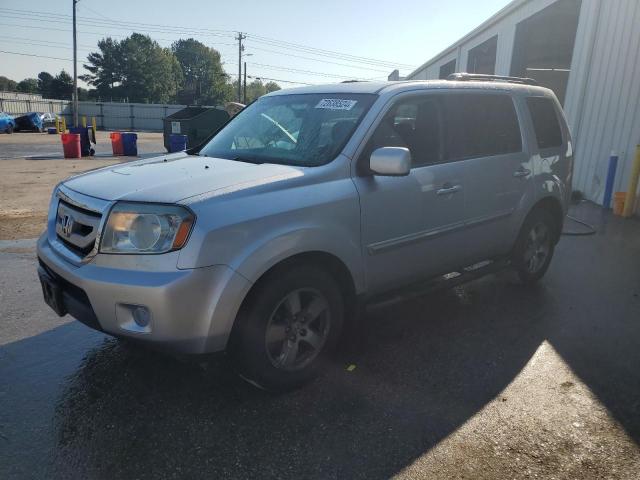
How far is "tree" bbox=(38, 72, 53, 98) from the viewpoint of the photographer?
9491 cm

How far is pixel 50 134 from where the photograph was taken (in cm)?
3416

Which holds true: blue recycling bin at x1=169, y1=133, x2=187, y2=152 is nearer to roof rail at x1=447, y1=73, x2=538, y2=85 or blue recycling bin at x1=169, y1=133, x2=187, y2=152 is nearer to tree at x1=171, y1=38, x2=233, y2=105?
roof rail at x1=447, y1=73, x2=538, y2=85

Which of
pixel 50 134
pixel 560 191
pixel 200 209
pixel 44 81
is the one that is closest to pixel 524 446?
pixel 200 209

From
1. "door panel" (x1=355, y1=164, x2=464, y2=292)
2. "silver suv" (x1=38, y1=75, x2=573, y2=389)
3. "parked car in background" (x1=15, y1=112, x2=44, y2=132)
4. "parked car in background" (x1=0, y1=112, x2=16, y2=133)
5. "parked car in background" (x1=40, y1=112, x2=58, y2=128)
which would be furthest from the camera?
"parked car in background" (x1=40, y1=112, x2=58, y2=128)

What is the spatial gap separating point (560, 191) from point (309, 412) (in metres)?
3.58

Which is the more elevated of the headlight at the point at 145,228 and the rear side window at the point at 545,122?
the rear side window at the point at 545,122

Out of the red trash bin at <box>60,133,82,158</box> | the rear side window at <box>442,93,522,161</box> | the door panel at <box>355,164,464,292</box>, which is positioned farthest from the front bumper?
the red trash bin at <box>60,133,82,158</box>

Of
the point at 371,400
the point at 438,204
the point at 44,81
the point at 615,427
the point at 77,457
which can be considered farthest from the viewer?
the point at 44,81

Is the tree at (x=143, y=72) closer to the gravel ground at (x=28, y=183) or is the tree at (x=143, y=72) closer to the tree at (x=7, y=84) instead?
the tree at (x=7, y=84)

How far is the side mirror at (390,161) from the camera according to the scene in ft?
9.84

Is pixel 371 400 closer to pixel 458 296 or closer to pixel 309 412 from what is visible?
pixel 309 412

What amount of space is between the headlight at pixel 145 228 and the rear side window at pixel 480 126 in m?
2.22

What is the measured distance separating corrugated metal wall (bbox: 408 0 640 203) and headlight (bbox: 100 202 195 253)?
8.86 m

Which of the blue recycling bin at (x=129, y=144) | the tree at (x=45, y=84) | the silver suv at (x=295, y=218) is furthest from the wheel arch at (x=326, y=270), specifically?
the tree at (x=45, y=84)
